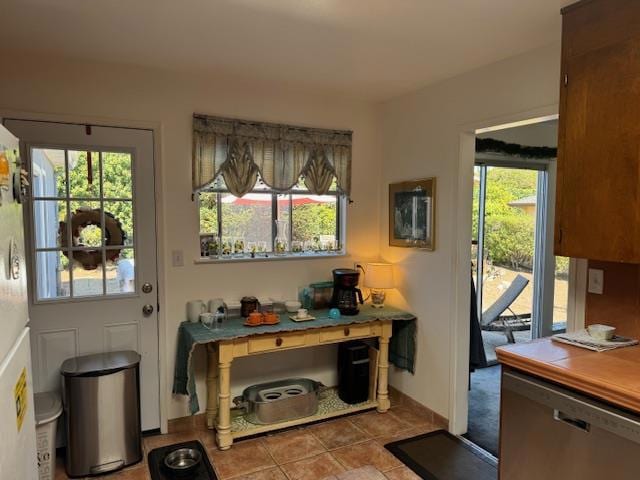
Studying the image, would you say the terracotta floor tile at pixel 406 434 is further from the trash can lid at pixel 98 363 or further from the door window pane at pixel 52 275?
the door window pane at pixel 52 275

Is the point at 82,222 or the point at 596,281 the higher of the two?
the point at 82,222

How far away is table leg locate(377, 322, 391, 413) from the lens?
10.8ft

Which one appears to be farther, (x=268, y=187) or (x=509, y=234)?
(x=509, y=234)

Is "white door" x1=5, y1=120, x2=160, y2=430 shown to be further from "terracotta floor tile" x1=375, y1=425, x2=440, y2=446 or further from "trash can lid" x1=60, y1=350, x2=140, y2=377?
"terracotta floor tile" x1=375, y1=425, x2=440, y2=446

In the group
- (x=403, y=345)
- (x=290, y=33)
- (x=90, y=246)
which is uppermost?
(x=290, y=33)

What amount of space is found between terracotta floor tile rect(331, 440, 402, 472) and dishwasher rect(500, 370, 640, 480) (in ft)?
2.88

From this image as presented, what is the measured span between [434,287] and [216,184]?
5.58ft

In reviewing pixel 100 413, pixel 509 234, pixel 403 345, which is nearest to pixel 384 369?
pixel 403 345

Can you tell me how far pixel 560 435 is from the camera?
1686mm

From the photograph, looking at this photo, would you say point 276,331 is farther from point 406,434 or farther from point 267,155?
point 267,155

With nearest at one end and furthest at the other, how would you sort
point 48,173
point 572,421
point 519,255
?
point 572,421, point 48,173, point 519,255

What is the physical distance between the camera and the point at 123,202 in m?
2.85

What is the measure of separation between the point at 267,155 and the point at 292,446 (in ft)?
6.47

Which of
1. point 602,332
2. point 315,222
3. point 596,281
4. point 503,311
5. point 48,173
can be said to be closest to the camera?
point 602,332
